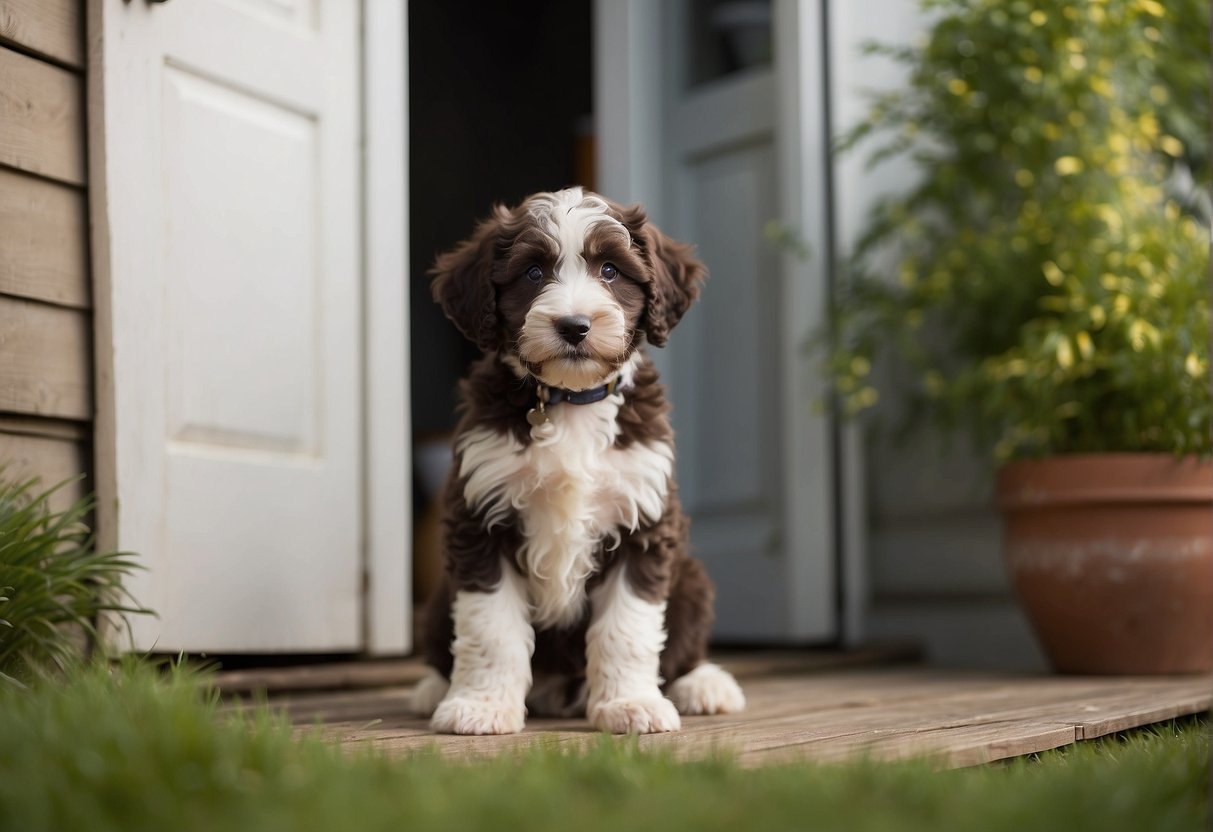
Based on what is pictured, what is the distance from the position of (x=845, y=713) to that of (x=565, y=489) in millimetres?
912

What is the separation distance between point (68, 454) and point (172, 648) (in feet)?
1.80

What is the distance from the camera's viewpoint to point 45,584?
2.61 metres

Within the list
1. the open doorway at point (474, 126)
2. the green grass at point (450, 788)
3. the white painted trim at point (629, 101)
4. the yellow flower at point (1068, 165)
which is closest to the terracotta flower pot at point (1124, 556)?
the yellow flower at point (1068, 165)

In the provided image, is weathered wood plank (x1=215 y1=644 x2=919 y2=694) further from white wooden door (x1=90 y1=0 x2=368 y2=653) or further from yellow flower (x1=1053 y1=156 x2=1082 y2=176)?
yellow flower (x1=1053 y1=156 x2=1082 y2=176)

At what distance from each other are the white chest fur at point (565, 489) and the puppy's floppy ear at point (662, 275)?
20 cm

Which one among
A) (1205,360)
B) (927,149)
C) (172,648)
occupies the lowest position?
(172,648)

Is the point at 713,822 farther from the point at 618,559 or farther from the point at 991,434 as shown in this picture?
the point at 991,434

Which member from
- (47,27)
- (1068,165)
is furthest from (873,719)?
(47,27)

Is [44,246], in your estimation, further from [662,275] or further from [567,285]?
[662,275]

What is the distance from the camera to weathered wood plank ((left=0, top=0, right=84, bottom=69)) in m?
2.84

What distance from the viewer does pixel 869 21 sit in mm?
5047

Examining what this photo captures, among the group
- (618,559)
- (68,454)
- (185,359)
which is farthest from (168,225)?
(618,559)

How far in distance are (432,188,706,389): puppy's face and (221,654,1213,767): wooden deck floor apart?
0.75 m

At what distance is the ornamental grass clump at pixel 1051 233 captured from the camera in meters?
3.93
